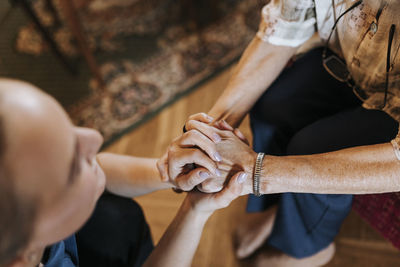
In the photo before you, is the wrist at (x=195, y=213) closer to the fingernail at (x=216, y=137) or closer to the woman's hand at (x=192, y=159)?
the woman's hand at (x=192, y=159)

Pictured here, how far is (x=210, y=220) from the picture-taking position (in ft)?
4.09

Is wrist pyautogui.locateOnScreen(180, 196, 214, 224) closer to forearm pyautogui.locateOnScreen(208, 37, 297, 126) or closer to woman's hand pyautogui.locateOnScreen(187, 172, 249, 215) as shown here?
woman's hand pyautogui.locateOnScreen(187, 172, 249, 215)

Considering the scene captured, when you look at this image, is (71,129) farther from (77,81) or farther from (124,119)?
(77,81)

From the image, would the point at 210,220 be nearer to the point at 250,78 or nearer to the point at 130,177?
the point at 130,177

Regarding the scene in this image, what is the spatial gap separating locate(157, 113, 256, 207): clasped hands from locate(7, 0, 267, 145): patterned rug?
3.01 ft

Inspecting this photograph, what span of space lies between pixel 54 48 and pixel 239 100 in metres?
1.31

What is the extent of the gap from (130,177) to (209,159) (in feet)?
0.87

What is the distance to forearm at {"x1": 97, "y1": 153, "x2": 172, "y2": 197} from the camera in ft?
2.87

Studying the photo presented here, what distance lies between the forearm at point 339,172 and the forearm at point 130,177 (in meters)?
0.30

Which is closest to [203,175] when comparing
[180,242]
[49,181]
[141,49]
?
[180,242]

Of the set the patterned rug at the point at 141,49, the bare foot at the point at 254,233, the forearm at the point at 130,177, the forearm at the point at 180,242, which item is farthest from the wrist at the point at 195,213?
the patterned rug at the point at 141,49

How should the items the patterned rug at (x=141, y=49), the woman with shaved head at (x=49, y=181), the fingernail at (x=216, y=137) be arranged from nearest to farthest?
the woman with shaved head at (x=49, y=181) < the fingernail at (x=216, y=137) < the patterned rug at (x=141, y=49)

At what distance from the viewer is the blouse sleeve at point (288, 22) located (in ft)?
2.66

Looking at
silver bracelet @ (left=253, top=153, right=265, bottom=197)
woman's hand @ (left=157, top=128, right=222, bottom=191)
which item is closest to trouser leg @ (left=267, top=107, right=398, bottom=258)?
silver bracelet @ (left=253, top=153, right=265, bottom=197)
